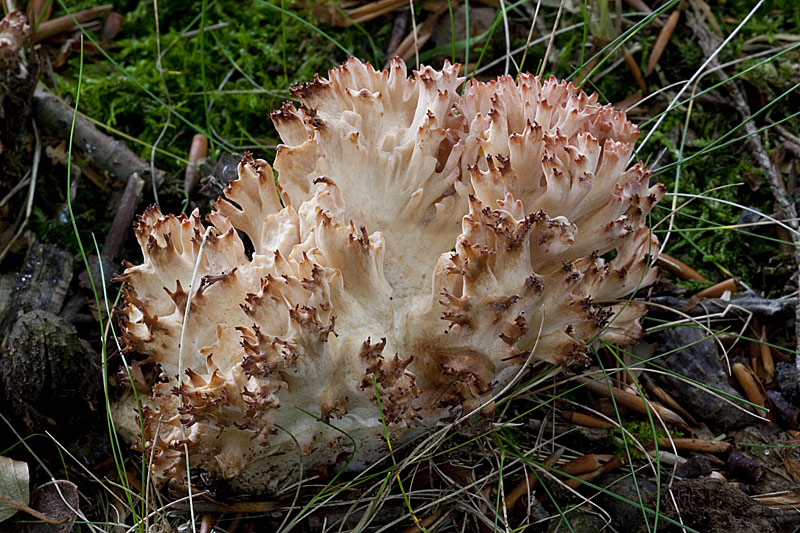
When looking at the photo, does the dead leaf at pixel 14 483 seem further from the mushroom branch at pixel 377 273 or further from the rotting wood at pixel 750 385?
the rotting wood at pixel 750 385

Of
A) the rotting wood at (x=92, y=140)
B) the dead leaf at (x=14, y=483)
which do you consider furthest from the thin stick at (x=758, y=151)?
the dead leaf at (x=14, y=483)

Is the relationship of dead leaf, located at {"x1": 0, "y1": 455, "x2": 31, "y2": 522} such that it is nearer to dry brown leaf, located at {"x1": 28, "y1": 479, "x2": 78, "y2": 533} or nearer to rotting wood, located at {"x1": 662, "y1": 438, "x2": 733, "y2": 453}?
dry brown leaf, located at {"x1": 28, "y1": 479, "x2": 78, "y2": 533}

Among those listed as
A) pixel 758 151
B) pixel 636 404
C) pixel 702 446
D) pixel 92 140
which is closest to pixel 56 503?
pixel 92 140

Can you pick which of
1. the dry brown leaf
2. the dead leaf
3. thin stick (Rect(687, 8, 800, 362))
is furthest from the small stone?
the dead leaf

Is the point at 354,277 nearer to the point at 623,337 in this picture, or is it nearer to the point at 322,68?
the point at 623,337

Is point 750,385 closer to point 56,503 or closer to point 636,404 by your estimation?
point 636,404

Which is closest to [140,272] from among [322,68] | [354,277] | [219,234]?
[219,234]
